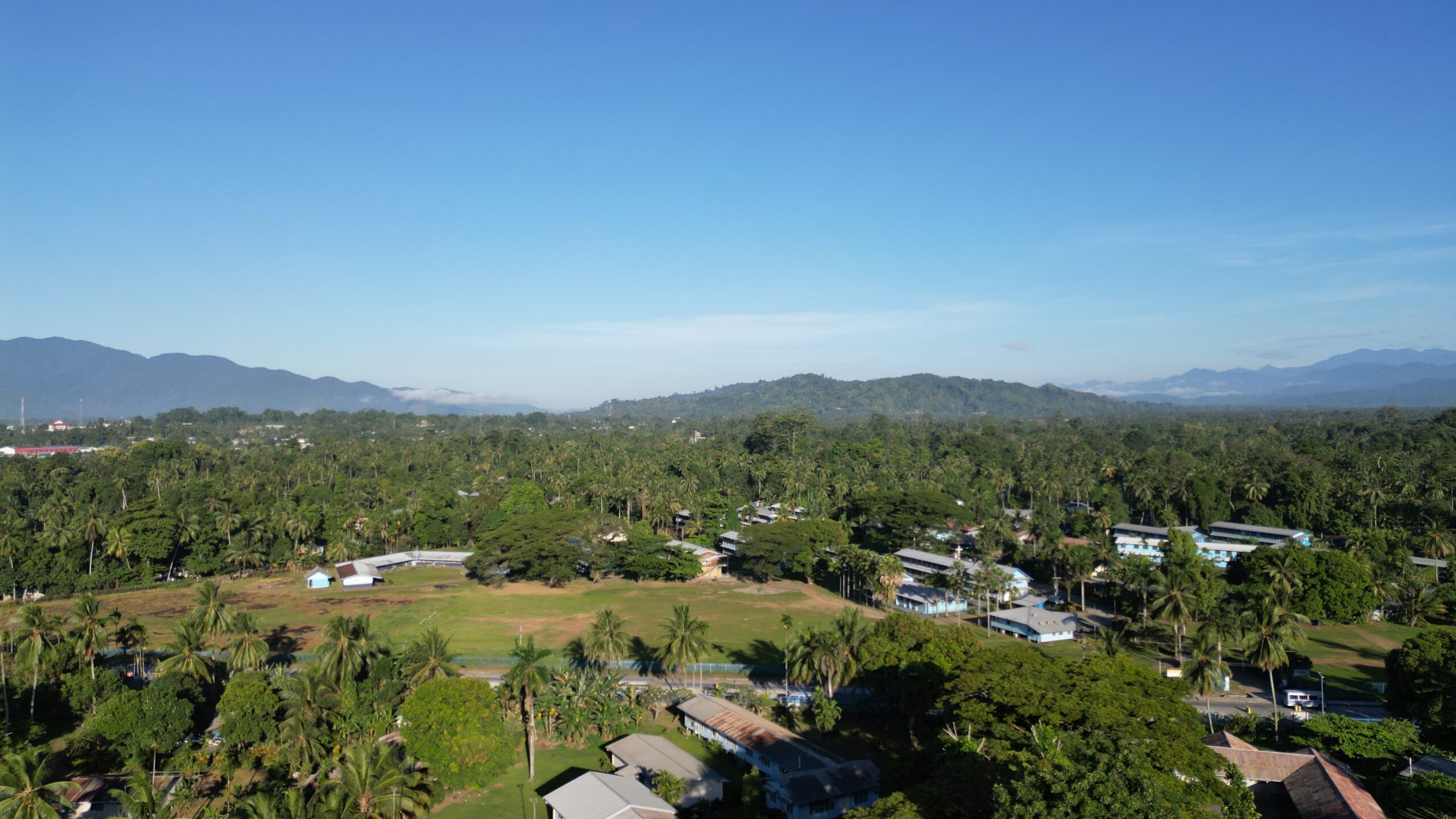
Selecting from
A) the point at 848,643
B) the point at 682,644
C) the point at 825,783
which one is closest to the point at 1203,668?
the point at 848,643

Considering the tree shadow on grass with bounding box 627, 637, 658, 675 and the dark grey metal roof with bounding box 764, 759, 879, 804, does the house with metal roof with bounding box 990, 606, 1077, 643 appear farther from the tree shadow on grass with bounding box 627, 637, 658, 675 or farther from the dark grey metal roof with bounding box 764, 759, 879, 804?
the dark grey metal roof with bounding box 764, 759, 879, 804

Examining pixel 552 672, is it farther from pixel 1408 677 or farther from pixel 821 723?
pixel 1408 677

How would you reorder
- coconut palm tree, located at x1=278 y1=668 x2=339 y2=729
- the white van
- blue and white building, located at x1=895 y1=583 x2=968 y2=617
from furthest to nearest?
blue and white building, located at x1=895 y1=583 x2=968 y2=617 < the white van < coconut palm tree, located at x1=278 y1=668 x2=339 y2=729

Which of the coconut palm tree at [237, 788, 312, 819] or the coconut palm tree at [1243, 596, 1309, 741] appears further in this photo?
the coconut palm tree at [1243, 596, 1309, 741]

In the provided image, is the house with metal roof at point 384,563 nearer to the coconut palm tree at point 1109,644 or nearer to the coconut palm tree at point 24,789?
the coconut palm tree at point 24,789

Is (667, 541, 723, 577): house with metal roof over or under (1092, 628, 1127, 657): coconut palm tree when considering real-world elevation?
under

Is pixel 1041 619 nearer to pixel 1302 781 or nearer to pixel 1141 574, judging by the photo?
pixel 1141 574

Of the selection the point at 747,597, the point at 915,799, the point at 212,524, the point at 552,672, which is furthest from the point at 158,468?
the point at 915,799

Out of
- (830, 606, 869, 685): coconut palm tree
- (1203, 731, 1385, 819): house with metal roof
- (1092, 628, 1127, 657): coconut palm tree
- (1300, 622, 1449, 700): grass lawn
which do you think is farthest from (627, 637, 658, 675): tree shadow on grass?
(1300, 622, 1449, 700): grass lawn
